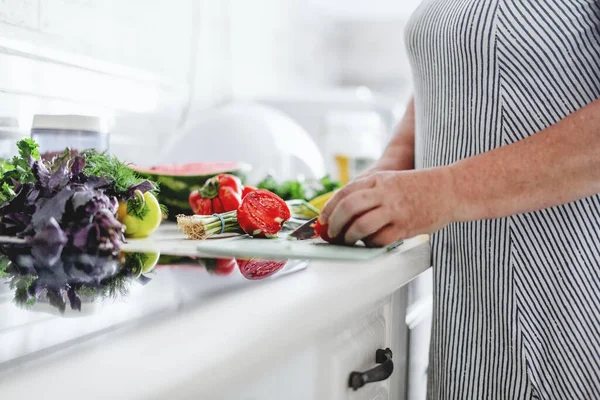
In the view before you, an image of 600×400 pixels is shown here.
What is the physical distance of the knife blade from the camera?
30.2 inches

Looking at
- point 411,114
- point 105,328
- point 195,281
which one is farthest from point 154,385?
point 411,114

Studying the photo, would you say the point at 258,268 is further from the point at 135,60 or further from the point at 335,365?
the point at 135,60

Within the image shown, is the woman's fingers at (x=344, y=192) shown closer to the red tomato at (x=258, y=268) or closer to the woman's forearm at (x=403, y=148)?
the red tomato at (x=258, y=268)

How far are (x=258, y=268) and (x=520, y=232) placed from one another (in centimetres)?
33

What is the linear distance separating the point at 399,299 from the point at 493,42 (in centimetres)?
31

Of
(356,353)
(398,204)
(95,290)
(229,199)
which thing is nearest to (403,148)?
(229,199)

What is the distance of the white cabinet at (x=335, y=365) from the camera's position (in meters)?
0.40

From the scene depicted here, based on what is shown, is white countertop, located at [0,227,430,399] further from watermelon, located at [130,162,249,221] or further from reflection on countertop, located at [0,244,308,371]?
watermelon, located at [130,162,249,221]

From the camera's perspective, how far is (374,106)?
2025mm

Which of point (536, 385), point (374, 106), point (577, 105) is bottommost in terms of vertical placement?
point (536, 385)

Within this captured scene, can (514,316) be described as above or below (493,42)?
below

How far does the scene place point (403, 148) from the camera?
0.99m

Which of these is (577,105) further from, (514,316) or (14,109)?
(14,109)

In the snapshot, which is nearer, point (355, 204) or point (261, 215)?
point (355, 204)
